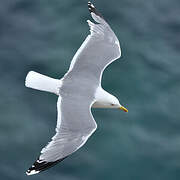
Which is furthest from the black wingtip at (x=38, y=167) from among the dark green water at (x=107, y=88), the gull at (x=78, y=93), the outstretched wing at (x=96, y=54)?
the dark green water at (x=107, y=88)

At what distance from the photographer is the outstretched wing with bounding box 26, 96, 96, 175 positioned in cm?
618

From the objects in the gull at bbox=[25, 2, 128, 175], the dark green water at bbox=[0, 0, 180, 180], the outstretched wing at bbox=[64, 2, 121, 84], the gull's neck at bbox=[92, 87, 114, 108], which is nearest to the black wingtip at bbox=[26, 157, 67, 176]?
the gull at bbox=[25, 2, 128, 175]

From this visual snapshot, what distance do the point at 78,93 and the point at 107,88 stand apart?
1.54 m

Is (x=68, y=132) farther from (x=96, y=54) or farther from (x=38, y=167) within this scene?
(x=96, y=54)

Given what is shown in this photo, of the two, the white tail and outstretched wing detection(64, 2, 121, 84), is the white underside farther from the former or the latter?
outstretched wing detection(64, 2, 121, 84)

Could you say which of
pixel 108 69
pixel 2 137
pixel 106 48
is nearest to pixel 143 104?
pixel 108 69

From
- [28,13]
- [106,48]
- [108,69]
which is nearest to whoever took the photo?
[106,48]

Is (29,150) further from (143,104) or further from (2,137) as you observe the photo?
(143,104)

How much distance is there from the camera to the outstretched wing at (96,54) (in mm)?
7031

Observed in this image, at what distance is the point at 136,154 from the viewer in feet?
25.4

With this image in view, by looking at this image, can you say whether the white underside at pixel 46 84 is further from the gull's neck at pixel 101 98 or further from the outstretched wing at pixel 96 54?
the outstretched wing at pixel 96 54

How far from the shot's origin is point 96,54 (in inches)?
281

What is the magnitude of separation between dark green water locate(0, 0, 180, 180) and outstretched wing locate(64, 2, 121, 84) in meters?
1.05

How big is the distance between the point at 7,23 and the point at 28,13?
34cm
